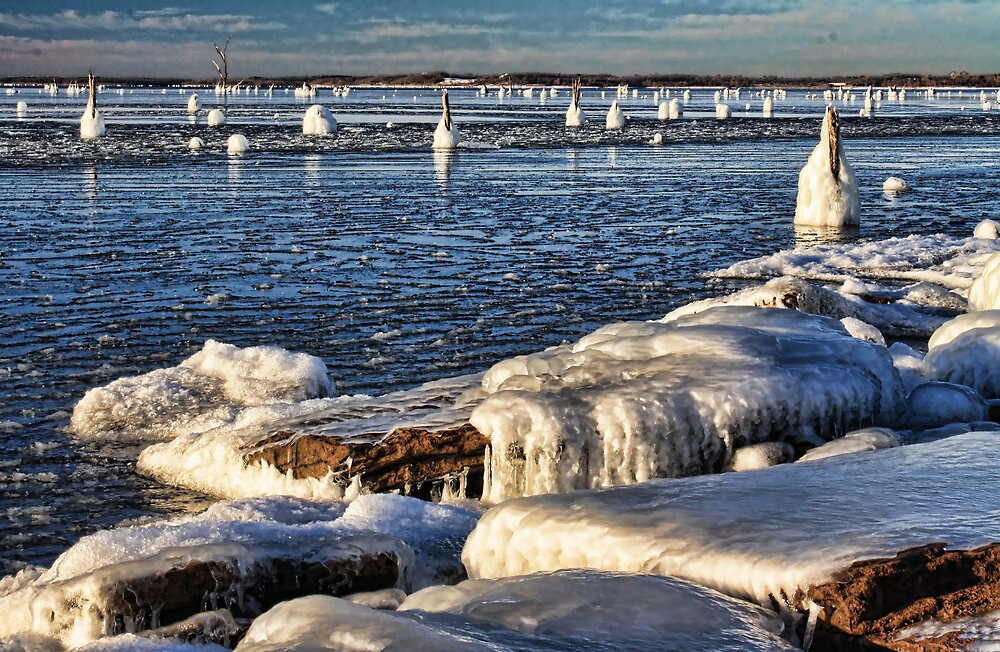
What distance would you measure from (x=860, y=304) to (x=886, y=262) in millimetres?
3776

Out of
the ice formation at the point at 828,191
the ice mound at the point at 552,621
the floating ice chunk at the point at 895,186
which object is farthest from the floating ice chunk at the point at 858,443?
the floating ice chunk at the point at 895,186

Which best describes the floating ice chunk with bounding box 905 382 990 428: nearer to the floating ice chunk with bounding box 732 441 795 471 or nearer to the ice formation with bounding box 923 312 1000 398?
the ice formation with bounding box 923 312 1000 398

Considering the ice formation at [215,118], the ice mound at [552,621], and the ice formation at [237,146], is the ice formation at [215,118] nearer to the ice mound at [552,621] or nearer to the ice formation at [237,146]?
the ice formation at [237,146]

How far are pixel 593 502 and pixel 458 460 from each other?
1.74 m

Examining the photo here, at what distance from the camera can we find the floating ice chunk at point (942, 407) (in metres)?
6.84

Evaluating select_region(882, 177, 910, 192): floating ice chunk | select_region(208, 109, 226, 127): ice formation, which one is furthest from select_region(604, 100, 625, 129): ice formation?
select_region(882, 177, 910, 192): floating ice chunk

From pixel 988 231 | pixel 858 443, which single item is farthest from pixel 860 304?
pixel 988 231

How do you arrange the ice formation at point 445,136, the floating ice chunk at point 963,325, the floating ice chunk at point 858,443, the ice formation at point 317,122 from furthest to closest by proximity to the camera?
the ice formation at point 317,122, the ice formation at point 445,136, the floating ice chunk at point 963,325, the floating ice chunk at point 858,443

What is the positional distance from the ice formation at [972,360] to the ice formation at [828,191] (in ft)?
35.7

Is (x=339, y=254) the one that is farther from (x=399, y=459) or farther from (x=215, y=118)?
(x=215, y=118)

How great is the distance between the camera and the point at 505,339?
10148 mm

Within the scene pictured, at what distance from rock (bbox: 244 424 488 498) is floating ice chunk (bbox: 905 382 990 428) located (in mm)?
2633

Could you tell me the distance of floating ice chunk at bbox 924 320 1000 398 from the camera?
750 centimetres

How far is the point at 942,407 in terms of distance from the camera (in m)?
6.92
